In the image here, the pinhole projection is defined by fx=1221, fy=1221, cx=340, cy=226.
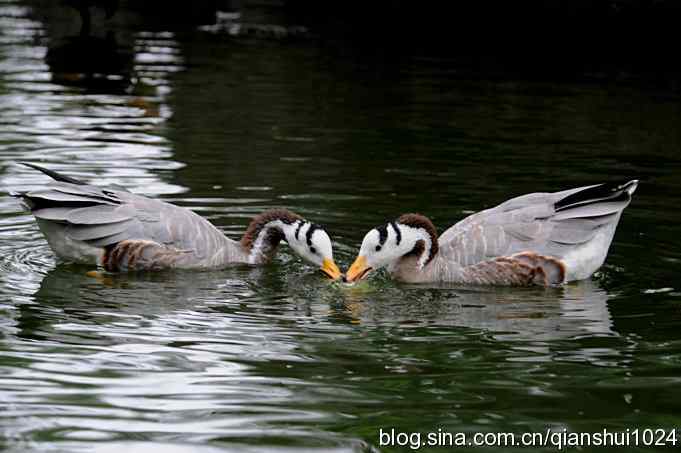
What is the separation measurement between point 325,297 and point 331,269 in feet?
1.80

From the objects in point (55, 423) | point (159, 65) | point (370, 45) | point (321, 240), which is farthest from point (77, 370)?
point (370, 45)

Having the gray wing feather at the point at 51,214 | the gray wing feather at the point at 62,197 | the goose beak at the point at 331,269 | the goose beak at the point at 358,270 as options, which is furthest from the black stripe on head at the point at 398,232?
the gray wing feather at the point at 51,214

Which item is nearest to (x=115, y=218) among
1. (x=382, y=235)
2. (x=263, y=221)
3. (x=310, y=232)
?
(x=263, y=221)

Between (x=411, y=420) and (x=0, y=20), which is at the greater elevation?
(x=0, y=20)

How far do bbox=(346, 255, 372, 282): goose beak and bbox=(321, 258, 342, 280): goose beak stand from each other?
0.15 m

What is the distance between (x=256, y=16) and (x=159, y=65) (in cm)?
680

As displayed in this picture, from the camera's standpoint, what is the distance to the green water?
6.10 metres

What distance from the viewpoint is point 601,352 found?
24.1ft

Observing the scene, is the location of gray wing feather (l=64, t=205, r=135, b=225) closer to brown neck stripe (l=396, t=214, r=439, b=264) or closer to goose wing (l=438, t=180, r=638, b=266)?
brown neck stripe (l=396, t=214, r=439, b=264)

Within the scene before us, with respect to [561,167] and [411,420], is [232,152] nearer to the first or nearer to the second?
[561,167]

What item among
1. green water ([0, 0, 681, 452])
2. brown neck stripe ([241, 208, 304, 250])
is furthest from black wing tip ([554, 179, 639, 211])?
brown neck stripe ([241, 208, 304, 250])

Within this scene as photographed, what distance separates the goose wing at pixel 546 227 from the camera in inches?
367

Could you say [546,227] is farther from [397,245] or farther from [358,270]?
[358,270]

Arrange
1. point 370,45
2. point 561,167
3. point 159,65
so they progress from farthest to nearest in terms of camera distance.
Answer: point 370,45 → point 159,65 → point 561,167
